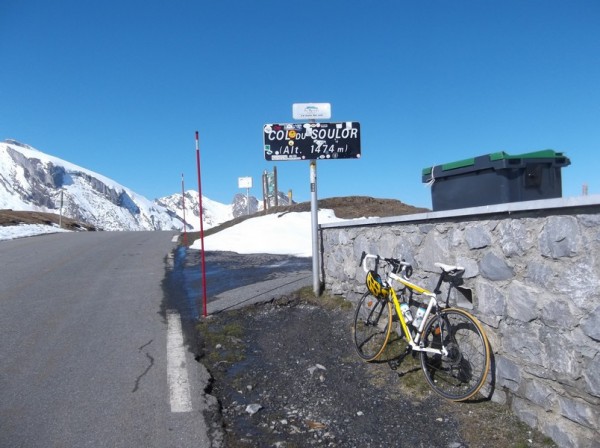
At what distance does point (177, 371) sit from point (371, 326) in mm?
2253

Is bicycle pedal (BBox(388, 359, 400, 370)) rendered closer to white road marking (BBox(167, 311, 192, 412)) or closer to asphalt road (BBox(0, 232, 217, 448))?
asphalt road (BBox(0, 232, 217, 448))

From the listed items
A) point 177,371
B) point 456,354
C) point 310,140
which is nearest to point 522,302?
point 456,354

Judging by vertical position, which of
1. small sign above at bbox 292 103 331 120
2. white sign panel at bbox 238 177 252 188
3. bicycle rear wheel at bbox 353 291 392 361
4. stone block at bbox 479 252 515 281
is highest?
white sign panel at bbox 238 177 252 188

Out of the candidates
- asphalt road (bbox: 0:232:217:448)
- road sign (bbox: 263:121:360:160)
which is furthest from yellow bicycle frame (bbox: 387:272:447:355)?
road sign (bbox: 263:121:360:160)

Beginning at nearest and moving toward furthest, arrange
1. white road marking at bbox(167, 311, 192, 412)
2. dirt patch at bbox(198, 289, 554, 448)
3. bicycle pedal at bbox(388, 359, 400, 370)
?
dirt patch at bbox(198, 289, 554, 448)
white road marking at bbox(167, 311, 192, 412)
bicycle pedal at bbox(388, 359, 400, 370)

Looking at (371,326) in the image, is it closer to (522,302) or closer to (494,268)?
(494,268)

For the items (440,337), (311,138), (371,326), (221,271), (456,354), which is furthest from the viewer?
(221,271)

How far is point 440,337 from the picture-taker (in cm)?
425

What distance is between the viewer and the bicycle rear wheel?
5320 mm

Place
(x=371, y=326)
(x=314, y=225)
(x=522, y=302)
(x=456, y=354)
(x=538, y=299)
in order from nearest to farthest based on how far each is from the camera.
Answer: (x=538, y=299)
(x=522, y=302)
(x=456, y=354)
(x=371, y=326)
(x=314, y=225)

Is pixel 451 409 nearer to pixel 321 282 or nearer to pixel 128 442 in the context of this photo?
pixel 128 442

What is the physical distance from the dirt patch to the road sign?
2.69 m

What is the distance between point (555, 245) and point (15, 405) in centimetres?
450

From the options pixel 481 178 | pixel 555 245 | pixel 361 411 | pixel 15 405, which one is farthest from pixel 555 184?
pixel 15 405
